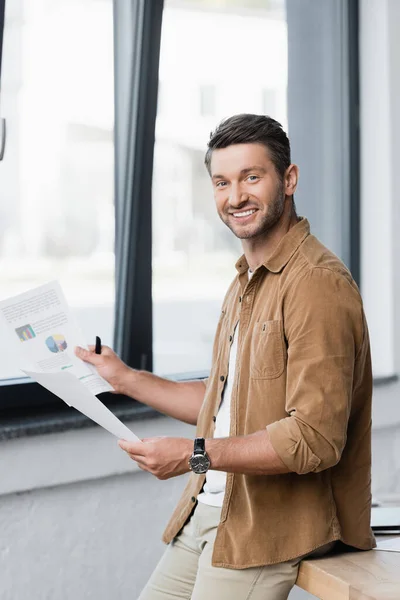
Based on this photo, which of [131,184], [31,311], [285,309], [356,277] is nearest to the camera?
[285,309]

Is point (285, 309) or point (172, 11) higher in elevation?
point (172, 11)

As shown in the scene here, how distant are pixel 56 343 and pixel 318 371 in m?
0.64

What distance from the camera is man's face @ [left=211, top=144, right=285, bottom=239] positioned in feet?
5.58

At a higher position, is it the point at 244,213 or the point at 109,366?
the point at 244,213

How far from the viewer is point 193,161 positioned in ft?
9.94

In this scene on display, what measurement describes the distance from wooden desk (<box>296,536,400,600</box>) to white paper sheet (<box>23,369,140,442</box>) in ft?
1.46

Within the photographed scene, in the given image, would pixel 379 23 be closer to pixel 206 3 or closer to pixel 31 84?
pixel 206 3

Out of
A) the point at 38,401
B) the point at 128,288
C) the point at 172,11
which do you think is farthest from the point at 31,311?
the point at 172,11

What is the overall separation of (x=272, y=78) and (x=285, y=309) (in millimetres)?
1933

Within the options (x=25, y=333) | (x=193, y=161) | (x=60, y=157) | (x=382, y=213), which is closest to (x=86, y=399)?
(x=25, y=333)

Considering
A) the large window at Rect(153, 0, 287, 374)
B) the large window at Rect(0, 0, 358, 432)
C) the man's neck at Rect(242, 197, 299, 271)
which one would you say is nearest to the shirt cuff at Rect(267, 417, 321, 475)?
the man's neck at Rect(242, 197, 299, 271)

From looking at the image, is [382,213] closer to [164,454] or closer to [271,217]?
[271,217]

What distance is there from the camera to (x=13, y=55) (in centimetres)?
254

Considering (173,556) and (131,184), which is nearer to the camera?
(173,556)
